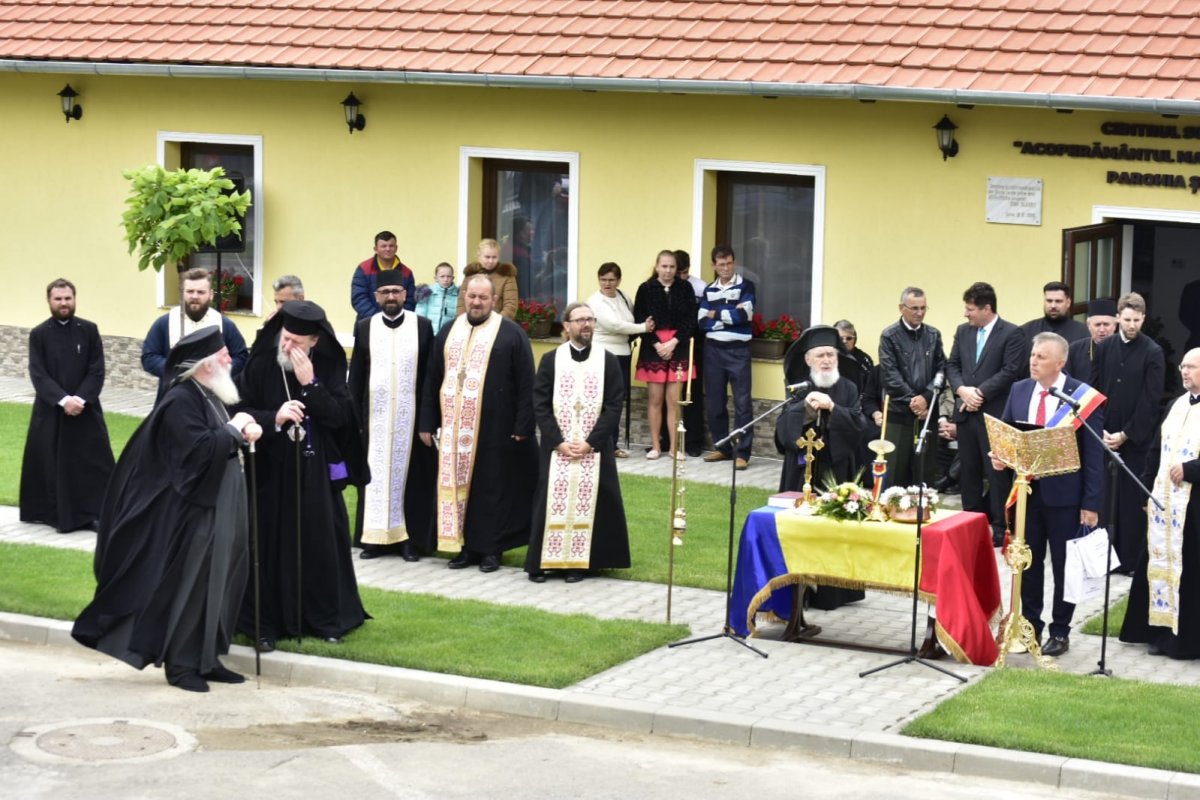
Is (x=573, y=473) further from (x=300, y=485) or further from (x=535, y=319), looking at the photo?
(x=535, y=319)

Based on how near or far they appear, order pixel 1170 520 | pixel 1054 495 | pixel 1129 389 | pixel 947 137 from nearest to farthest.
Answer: pixel 1054 495 → pixel 1170 520 → pixel 1129 389 → pixel 947 137

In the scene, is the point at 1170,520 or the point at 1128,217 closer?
the point at 1170,520

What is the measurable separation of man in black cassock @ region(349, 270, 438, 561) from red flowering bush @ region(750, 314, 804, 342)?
482 cm

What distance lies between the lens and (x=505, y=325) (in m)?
14.4

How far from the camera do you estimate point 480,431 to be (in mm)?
14211

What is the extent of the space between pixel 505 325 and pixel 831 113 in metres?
5.08

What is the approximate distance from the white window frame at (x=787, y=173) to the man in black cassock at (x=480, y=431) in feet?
15.9

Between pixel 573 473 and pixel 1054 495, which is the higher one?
pixel 1054 495

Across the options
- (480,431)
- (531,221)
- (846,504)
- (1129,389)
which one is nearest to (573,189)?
(531,221)

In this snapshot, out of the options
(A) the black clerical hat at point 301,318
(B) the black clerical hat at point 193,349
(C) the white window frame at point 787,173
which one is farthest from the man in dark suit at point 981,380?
(B) the black clerical hat at point 193,349

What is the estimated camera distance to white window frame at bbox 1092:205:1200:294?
16.6 metres

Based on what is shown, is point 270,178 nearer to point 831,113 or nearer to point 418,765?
point 831,113

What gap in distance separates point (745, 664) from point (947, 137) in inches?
289

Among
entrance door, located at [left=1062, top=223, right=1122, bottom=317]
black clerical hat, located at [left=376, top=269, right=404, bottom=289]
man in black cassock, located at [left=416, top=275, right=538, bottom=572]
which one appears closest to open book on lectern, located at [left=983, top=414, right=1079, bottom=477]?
man in black cassock, located at [left=416, top=275, right=538, bottom=572]
